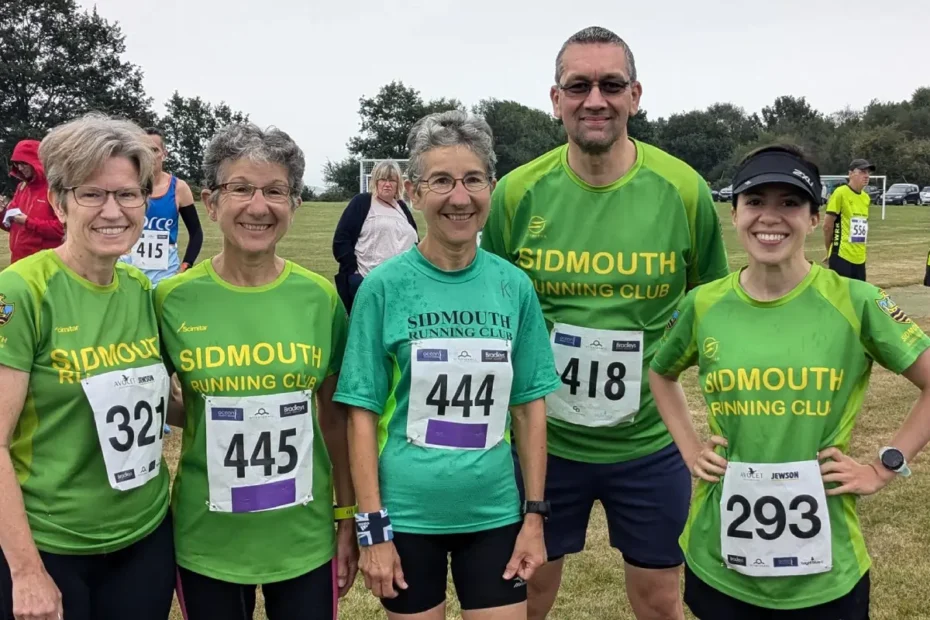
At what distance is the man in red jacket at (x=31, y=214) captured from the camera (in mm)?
5984

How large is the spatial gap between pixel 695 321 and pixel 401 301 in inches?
35.8

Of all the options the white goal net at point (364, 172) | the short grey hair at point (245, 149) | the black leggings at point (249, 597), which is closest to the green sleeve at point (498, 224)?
the white goal net at point (364, 172)

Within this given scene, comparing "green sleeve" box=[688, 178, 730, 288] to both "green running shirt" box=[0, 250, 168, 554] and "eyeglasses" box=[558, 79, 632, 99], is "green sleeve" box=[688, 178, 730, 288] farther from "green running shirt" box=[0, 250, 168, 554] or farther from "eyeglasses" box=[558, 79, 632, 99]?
"green running shirt" box=[0, 250, 168, 554]

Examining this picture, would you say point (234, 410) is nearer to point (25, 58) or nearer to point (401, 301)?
Result: point (401, 301)

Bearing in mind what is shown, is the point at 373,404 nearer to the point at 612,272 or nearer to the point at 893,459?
the point at 612,272

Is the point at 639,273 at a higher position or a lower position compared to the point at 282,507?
higher

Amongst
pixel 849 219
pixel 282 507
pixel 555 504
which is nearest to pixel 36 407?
pixel 282 507

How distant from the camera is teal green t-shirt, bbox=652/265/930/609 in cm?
222

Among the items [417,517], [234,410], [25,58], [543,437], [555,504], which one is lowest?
[555,504]

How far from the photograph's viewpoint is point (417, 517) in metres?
2.29

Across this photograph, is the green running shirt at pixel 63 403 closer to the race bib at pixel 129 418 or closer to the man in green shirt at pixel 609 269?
the race bib at pixel 129 418

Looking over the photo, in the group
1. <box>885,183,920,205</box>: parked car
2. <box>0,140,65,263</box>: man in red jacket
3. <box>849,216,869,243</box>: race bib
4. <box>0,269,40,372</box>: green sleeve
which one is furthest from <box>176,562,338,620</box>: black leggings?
<box>885,183,920,205</box>: parked car

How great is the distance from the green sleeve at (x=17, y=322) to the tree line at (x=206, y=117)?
35.6 m

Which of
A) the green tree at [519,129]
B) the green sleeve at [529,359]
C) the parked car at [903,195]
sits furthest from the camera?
the green tree at [519,129]
